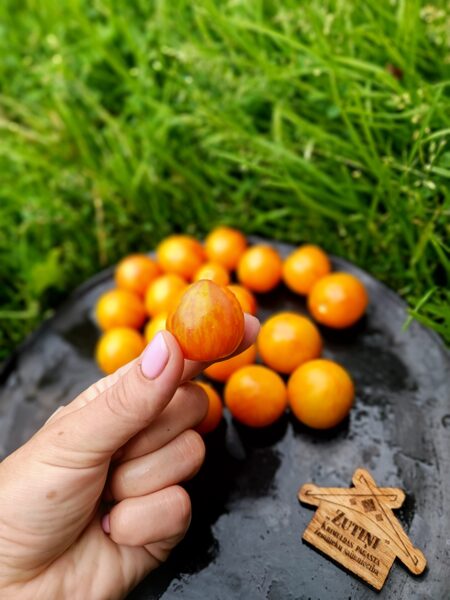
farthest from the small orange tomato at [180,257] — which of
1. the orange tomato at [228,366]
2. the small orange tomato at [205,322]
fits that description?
the small orange tomato at [205,322]

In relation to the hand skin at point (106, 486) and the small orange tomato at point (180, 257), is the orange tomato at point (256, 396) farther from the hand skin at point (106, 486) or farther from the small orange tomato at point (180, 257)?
the small orange tomato at point (180, 257)

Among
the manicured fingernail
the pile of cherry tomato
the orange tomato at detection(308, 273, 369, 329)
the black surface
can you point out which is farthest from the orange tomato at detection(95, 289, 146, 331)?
the manicured fingernail

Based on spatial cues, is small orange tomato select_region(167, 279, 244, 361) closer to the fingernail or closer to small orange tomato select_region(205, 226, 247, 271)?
the fingernail

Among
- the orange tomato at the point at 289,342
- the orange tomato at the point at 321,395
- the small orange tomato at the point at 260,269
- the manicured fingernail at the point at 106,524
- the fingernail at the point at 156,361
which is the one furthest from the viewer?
the small orange tomato at the point at 260,269

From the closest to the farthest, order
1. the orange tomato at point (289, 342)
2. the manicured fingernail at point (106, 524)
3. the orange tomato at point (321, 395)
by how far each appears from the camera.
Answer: the manicured fingernail at point (106, 524) < the orange tomato at point (321, 395) < the orange tomato at point (289, 342)

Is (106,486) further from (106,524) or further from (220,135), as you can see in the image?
(220,135)

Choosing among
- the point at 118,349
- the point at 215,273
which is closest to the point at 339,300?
the point at 215,273

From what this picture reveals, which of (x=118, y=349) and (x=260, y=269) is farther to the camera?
(x=260, y=269)

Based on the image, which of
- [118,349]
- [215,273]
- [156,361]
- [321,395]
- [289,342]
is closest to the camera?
[156,361]

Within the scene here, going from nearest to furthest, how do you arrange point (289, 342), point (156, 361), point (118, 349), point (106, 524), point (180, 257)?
point (156, 361) → point (106, 524) → point (289, 342) → point (118, 349) → point (180, 257)
